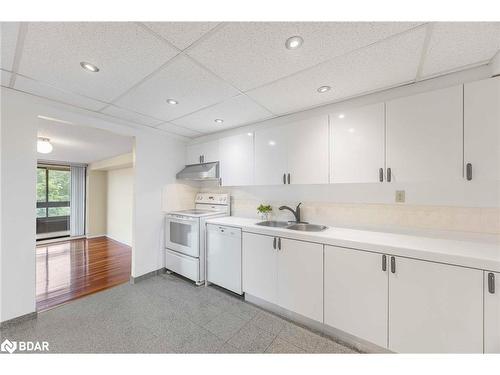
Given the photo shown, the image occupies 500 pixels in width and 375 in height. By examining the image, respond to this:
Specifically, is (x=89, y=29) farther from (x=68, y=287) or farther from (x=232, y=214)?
(x=68, y=287)

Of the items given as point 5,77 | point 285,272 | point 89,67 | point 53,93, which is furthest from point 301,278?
point 5,77

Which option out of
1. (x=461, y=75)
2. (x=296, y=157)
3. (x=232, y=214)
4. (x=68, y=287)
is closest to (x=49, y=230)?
(x=68, y=287)

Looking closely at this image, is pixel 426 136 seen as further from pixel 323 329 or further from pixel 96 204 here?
pixel 96 204

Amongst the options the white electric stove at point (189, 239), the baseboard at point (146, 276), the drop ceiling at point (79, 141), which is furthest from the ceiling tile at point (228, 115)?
the baseboard at point (146, 276)

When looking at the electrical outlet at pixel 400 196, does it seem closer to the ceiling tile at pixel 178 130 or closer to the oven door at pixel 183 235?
the oven door at pixel 183 235

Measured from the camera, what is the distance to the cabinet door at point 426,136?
147 centimetres

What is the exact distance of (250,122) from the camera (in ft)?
8.86

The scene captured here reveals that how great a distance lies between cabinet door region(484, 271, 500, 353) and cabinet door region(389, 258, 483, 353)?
0.07 feet

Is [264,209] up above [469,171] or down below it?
below

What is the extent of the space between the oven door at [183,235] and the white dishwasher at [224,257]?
17 cm

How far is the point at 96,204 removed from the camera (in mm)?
5867

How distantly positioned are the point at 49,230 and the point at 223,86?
6.89 m

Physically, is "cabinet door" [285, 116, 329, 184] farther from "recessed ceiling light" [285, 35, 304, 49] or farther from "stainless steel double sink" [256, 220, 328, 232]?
"recessed ceiling light" [285, 35, 304, 49]

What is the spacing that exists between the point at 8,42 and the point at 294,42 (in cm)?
178
